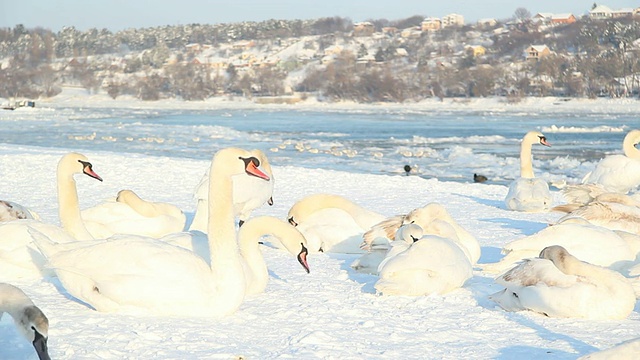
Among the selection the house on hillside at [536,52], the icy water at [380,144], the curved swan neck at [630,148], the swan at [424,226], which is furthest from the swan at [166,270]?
the house on hillside at [536,52]

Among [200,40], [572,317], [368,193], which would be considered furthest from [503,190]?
[200,40]

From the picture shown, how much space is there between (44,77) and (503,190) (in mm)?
89280

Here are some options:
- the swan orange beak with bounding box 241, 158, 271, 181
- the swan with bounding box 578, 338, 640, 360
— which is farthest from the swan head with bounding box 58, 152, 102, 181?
the swan with bounding box 578, 338, 640, 360

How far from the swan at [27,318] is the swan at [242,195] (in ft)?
11.6

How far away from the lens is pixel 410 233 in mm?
6070

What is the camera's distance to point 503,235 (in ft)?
26.9

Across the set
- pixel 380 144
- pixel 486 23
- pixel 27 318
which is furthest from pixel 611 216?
pixel 486 23

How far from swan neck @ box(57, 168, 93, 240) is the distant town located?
66083 mm

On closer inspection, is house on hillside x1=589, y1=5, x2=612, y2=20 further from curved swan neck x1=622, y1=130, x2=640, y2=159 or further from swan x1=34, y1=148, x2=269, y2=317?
swan x1=34, y1=148, x2=269, y2=317

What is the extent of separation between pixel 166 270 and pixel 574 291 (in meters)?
2.17

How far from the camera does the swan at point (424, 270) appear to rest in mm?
5277

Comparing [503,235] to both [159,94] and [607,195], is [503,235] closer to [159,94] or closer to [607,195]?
[607,195]

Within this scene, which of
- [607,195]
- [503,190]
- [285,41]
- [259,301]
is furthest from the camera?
[285,41]

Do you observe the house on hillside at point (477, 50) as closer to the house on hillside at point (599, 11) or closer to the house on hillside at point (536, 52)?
the house on hillside at point (536, 52)
